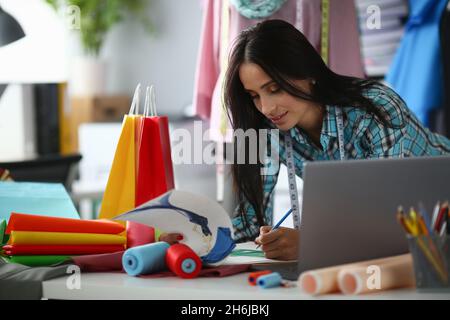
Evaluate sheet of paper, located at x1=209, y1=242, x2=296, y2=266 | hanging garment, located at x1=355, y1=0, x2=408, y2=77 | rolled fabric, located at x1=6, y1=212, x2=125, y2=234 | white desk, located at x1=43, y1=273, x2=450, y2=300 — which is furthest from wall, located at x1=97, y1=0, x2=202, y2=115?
white desk, located at x1=43, y1=273, x2=450, y2=300

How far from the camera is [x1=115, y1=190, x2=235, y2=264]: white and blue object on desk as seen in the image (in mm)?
1421

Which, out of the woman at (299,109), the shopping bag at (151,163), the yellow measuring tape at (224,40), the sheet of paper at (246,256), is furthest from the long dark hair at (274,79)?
the yellow measuring tape at (224,40)

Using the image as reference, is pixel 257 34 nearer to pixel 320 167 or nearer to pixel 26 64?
pixel 320 167

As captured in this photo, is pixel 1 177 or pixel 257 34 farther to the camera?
pixel 1 177

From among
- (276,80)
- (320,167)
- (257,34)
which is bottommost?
(320,167)

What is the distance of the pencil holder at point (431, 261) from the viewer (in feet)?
4.13

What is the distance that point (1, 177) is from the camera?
6.66 ft

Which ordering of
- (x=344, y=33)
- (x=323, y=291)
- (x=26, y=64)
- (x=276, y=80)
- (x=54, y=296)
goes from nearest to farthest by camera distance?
(x=323, y=291), (x=54, y=296), (x=276, y=80), (x=344, y=33), (x=26, y=64)

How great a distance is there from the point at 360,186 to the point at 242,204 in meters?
0.65

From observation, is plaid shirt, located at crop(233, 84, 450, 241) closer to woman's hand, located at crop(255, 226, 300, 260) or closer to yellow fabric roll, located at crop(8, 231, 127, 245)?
woman's hand, located at crop(255, 226, 300, 260)

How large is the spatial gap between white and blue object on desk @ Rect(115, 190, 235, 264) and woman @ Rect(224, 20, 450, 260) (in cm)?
25

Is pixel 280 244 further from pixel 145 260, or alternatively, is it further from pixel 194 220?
pixel 145 260

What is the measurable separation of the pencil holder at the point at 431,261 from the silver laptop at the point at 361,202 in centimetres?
11
